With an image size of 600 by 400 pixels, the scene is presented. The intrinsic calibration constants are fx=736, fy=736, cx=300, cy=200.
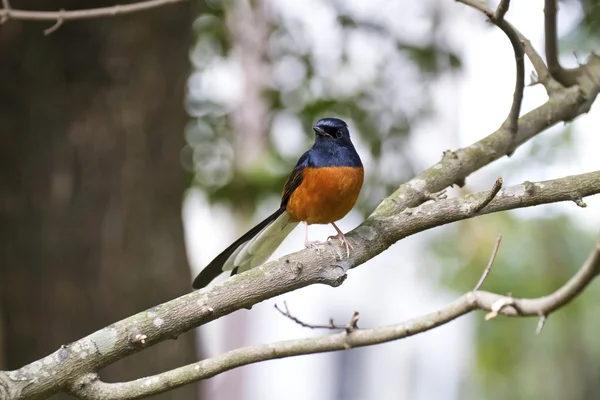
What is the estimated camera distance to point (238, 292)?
2400mm

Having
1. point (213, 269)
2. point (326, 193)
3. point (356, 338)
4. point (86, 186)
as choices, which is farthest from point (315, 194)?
point (86, 186)

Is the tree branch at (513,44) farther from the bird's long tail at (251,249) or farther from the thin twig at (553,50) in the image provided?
the bird's long tail at (251,249)

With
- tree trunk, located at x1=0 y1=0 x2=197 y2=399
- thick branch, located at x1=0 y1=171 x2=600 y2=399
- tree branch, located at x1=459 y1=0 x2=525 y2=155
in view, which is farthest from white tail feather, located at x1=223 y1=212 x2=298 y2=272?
tree trunk, located at x1=0 y1=0 x2=197 y2=399

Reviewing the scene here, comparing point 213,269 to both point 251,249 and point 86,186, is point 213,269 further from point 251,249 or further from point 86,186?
point 86,186

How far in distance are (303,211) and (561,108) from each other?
1397 mm

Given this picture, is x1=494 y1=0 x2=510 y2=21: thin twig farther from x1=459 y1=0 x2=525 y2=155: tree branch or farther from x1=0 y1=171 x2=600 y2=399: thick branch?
x1=0 y1=171 x2=600 y2=399: thick branch

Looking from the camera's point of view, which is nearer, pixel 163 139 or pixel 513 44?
pixel 513 44

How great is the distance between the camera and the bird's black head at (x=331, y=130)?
3.66 m

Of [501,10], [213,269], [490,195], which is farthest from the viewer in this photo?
[213,269]

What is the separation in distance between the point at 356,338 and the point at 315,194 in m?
0.75

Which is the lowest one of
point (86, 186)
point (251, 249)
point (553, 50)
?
point (251, 249)

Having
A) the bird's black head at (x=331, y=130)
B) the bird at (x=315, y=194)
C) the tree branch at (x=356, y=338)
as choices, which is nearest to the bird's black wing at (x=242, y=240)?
the bird at (x=315, y=194)

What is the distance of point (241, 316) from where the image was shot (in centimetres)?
1452

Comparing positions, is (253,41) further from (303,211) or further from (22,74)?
(303,211)
